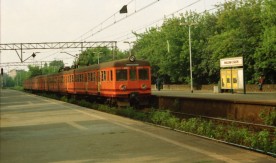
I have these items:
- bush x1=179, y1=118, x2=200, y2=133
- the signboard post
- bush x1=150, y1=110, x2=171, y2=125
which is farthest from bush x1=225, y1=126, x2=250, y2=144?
the signboard post

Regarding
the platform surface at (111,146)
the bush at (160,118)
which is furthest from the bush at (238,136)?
the bush at (160,118)

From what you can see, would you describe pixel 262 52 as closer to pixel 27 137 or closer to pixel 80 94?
pixel 80 94

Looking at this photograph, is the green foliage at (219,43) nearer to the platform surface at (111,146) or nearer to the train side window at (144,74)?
the train side window at (144,74)

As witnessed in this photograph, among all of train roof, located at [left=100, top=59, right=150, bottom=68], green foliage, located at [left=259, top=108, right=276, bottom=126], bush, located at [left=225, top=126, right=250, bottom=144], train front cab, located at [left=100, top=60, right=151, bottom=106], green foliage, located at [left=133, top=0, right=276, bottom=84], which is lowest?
bush, located at [left=225, top=126, right=250, bottom=144]

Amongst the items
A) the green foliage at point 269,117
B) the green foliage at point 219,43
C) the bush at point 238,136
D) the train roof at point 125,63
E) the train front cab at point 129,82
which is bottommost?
the bush at point 238,136

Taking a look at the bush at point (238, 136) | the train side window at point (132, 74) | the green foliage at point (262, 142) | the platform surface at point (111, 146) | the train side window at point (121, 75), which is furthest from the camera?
the train side window at point (132, 74)

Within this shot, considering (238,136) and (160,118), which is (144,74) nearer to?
(160,118)

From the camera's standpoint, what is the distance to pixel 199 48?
5097 centimetres

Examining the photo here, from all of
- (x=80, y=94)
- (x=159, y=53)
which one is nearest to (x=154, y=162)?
(x=80, y=94)

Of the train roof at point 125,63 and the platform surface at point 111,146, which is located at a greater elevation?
the train roof at point 125,63

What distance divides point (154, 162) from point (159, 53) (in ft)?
159

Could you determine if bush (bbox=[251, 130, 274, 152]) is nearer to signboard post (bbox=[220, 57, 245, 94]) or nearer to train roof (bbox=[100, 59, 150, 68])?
train roof (bbox=[100, 59, 150, 68])

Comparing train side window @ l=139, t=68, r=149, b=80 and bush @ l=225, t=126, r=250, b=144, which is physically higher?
train side window @ l=139, t=68, r=149, b=80

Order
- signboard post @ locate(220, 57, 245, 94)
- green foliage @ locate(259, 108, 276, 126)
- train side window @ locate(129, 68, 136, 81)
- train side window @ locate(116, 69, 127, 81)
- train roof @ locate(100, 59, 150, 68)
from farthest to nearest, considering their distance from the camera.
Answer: signboard post @ locate(220, 57, 245, 94)
train side window @ locate(129, 68, 136, 81)
train roof @ locate(100, 59, 150, 68)
train side window @ locate(116, 69, 127, 81)
green foliage @ locate(259, 108, 276, 126)
